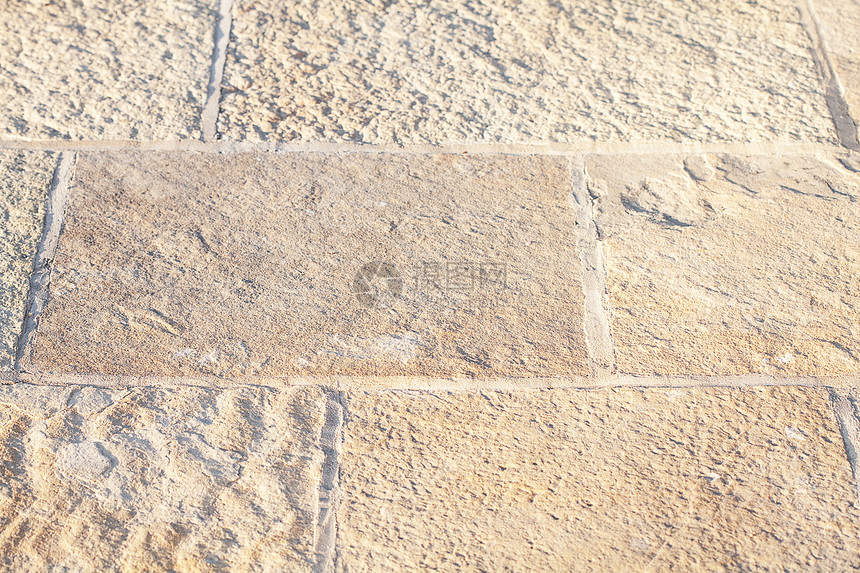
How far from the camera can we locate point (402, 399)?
1559 mm

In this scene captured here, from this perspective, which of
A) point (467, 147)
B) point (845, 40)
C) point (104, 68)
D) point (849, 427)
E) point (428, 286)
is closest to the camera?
point (849, 427)

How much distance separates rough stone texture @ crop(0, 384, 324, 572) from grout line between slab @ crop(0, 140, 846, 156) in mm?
701

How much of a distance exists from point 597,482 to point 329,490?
46 cm

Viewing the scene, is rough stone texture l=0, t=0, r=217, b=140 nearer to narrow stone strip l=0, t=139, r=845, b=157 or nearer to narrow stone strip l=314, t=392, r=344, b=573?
narrow stone strip l=0, t=139, r=845, b=157

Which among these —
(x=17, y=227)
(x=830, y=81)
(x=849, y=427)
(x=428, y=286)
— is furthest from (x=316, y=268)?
(x=830, y=81)

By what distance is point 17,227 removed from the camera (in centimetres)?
179

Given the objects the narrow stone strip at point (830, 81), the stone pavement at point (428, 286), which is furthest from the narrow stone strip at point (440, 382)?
the narrow stone strip at point (830, 81)

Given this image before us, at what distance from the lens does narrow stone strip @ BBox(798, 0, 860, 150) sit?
2105 millimetres

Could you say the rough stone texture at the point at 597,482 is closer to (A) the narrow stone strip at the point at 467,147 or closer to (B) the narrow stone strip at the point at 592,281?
(B) the narrow stone strip at the point at 592,281

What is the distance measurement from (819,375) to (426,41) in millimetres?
1356

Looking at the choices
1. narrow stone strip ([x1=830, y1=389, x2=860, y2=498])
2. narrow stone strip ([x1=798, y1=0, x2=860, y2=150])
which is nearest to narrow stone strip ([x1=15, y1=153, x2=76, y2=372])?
narrow stone strip ([x1=830, y1=389, x2=860, y2=498])

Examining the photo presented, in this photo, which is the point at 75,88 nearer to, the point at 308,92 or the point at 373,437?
the point at 308,92

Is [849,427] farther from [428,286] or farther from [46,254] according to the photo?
[46,254]

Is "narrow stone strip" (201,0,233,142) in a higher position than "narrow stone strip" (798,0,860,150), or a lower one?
lower
